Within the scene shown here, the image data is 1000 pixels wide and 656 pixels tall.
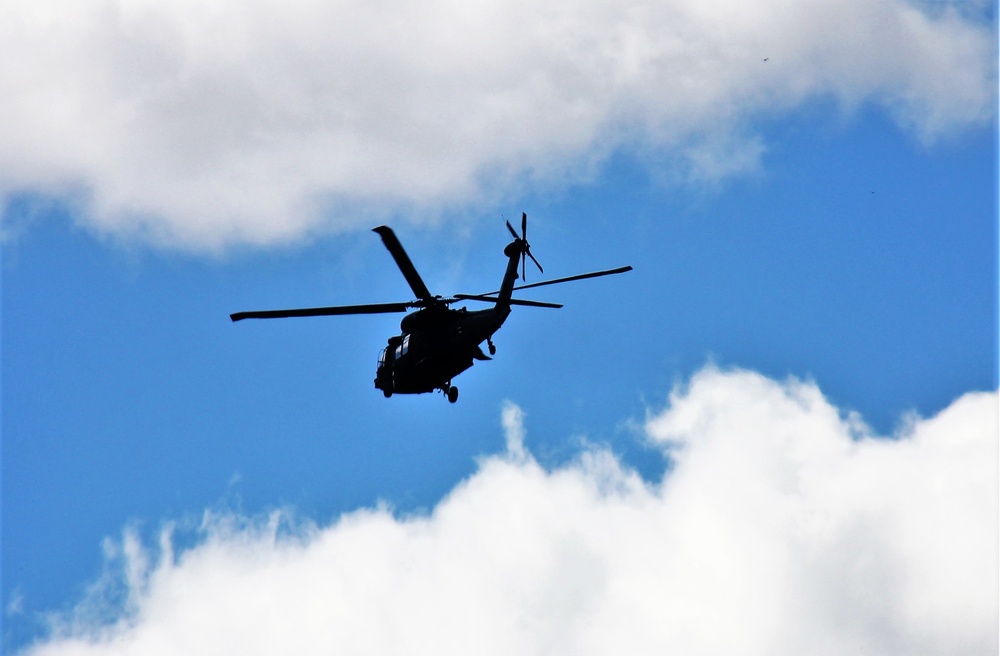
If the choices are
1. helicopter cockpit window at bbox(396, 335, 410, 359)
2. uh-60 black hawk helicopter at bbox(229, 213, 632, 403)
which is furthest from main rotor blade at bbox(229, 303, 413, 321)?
helicopter cockpit window at bbox(396, 335, 410, 359)

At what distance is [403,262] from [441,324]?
7.03 m

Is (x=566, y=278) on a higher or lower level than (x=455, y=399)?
higher

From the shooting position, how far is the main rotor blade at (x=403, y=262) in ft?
182

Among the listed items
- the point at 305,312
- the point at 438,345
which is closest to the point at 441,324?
the point at 438,345

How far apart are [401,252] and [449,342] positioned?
8.28m

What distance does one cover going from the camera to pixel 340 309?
61.4 meters

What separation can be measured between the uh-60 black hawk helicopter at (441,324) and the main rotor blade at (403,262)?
0.05 m

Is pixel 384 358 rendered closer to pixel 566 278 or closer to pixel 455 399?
pixel 455 399

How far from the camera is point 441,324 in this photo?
64.5 m

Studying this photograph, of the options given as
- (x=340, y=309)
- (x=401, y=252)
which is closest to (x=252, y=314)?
(x=340, y=309)

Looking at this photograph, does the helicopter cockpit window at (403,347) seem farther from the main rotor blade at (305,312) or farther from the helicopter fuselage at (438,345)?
the main rotor blade at (305,312)

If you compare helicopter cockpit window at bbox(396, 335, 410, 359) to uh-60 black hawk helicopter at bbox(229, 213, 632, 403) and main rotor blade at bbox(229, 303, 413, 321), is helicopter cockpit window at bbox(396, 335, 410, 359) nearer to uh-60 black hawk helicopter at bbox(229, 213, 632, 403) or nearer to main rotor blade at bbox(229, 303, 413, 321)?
uh-60 black hawk helicopter at bbox(229, 213, 632, 403)

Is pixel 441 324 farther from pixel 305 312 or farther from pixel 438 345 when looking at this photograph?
pixel 305 312

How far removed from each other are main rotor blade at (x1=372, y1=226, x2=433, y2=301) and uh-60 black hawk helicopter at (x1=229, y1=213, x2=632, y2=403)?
5 centimetres
